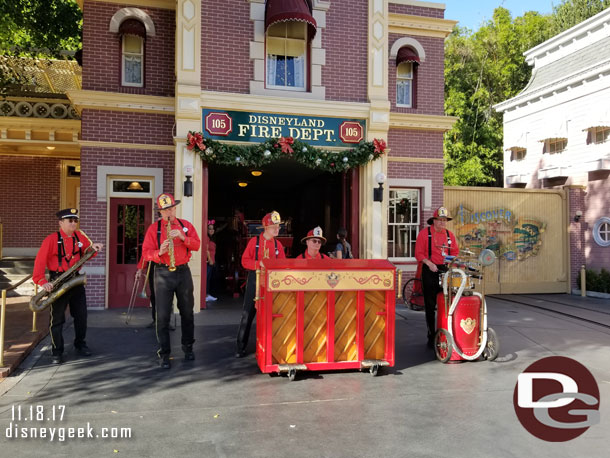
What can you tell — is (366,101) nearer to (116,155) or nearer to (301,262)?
(116,155)

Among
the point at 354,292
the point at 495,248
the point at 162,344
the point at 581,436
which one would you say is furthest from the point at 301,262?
the point at 495,248

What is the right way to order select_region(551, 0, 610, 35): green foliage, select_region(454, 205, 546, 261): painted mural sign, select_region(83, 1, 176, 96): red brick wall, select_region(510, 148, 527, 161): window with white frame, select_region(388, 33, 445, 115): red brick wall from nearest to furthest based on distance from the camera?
select_region(83, 1, 176, 96): red brick wall, select_region(388, 33, 445, 115): red brick wall, select_region(454, 205, 546, 261): painted mural sign, select_region(510, 148, 527, 161): window with white frame, select_region(551, 0, 610, 35): green foliage

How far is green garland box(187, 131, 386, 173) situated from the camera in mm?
9945

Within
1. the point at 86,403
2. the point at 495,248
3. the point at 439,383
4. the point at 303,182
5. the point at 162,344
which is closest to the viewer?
the point at 86,403

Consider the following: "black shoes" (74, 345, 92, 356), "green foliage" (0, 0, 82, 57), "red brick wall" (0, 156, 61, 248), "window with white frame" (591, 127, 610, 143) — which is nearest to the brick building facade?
"green foliage" (0, 0, 82, 57)

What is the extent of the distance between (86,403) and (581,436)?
451cm

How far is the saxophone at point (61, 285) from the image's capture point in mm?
6113

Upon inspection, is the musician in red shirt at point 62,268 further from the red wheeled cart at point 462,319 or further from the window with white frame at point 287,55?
the window with white frame at point 287,55

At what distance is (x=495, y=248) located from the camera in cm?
1388

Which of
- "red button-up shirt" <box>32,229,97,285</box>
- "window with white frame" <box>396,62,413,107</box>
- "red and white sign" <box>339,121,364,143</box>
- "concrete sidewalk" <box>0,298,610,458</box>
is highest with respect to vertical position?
"window with white frame" <box>396,62,413,107</box>

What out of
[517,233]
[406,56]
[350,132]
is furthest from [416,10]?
[517,233]

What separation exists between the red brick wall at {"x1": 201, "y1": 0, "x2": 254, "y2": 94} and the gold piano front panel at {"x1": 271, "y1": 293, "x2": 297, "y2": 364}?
604 cm

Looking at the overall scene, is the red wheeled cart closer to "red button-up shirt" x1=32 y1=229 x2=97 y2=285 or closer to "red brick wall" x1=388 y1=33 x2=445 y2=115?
"red button-up shirt" x1=32 y1=229 x2=97 y2=285

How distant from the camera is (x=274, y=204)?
22.5 m
